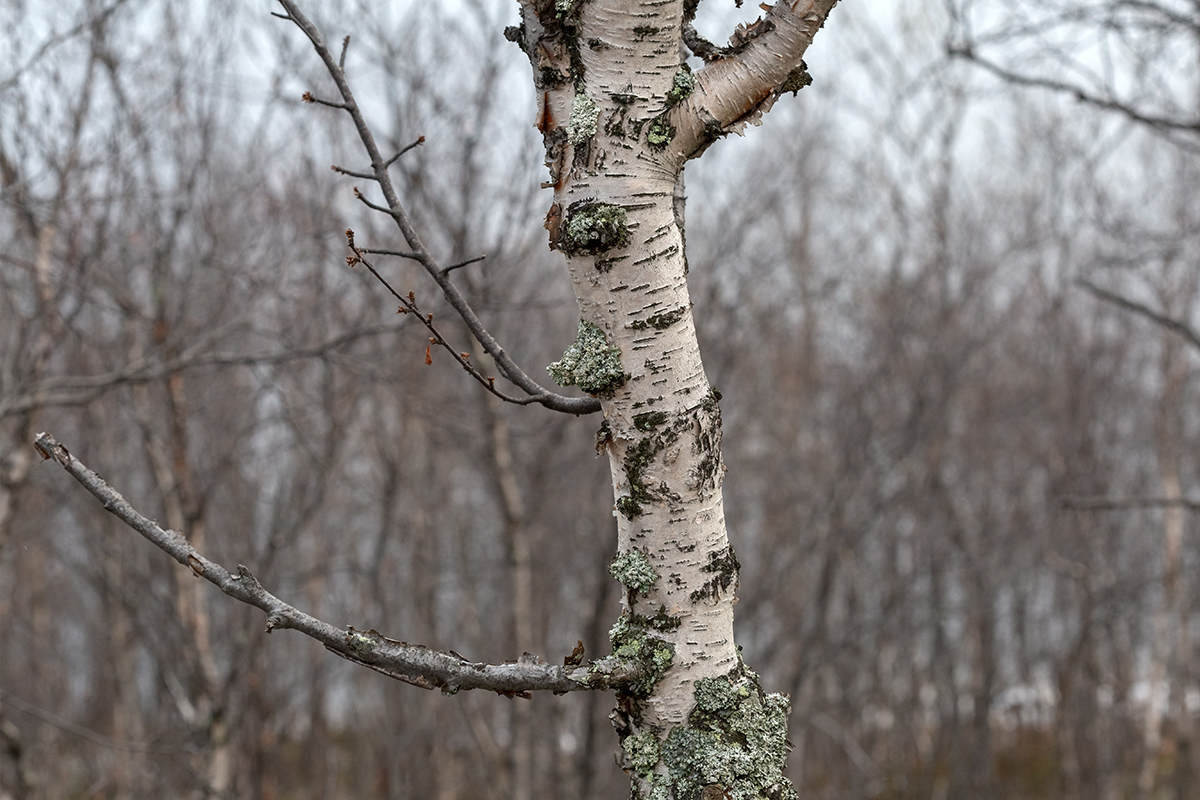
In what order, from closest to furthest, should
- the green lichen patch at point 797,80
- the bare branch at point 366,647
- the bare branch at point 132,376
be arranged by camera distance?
the bare branch at point 366,647 < the green lichen patch at point 797,80 < the bare branch at point 132,376

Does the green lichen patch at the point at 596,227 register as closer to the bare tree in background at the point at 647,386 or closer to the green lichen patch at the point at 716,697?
the bare tree in background at the point at 647,386

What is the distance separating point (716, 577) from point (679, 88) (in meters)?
0.76

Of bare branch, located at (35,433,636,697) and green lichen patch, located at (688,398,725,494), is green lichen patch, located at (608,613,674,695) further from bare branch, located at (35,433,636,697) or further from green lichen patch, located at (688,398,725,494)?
green lichen patch, located at (688,398,725,494)

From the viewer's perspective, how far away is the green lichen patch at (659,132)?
1.30 meters

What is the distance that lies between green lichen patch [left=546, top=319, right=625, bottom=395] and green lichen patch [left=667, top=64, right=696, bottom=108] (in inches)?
14.6

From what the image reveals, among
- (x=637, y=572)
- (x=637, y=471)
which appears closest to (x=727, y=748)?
(x=637, y=572)

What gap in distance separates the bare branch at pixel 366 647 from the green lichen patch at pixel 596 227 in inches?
24.9

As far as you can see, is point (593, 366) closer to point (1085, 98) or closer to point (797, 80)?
point (797, 80)

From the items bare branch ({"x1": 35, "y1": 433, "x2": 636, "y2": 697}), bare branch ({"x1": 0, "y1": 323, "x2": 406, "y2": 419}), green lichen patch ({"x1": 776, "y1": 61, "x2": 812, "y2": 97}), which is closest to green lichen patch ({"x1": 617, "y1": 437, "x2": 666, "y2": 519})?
bare branch ({"x1": 35, "y1": 433, "x2": 636, "y2": 697})

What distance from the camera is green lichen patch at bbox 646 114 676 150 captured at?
1299 mm

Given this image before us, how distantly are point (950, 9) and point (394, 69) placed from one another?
2.85m

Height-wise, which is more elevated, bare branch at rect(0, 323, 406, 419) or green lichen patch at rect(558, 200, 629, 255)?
bare branch at rect(0, 323, 406, 419)

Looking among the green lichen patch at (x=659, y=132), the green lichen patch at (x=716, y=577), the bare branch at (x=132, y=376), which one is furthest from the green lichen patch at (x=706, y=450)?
the bare branch at (x=132, y=376)

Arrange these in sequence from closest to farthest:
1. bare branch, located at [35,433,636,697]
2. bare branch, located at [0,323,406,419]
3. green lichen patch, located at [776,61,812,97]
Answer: bare branch, located at [35,433,636,697], green lichen patch, located at [776,61,812,97], bare branch, located at [0,323,406,419]
